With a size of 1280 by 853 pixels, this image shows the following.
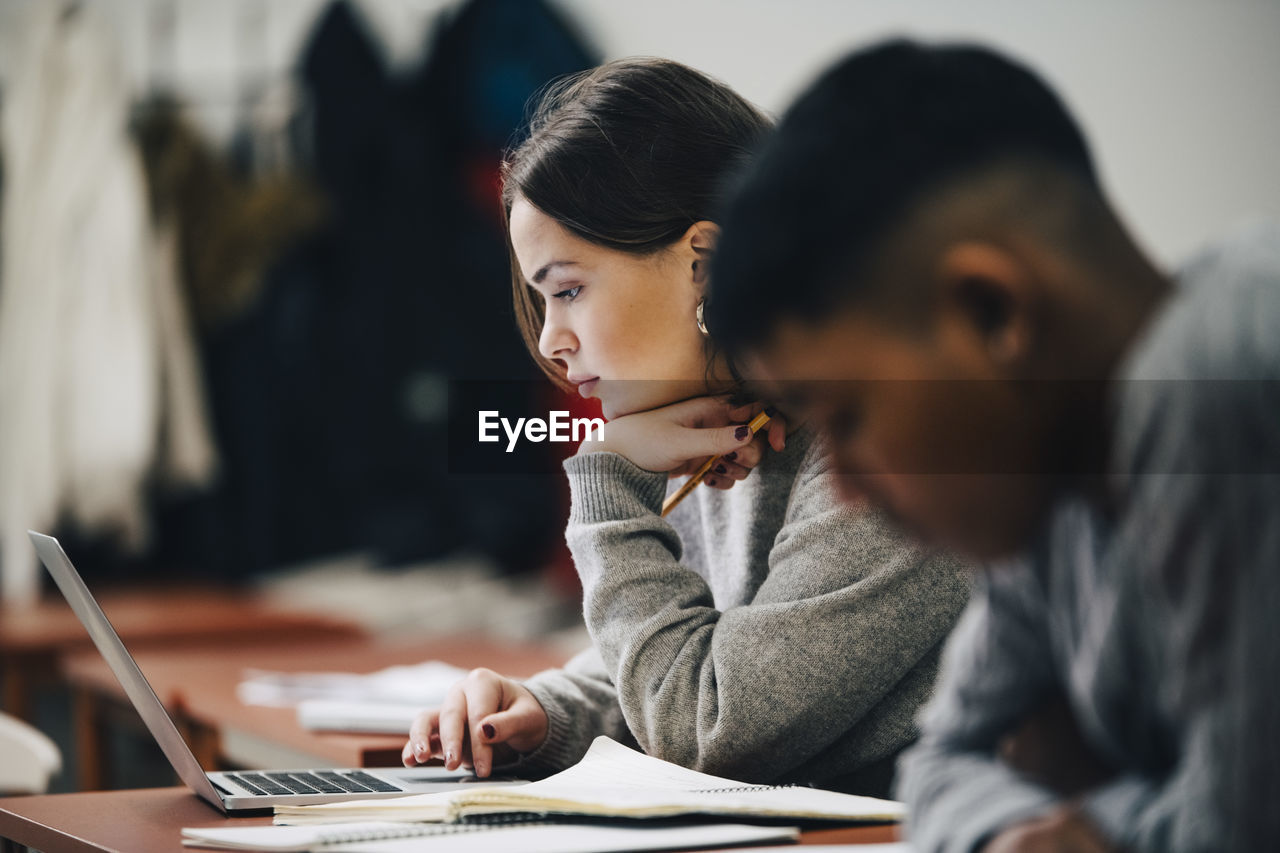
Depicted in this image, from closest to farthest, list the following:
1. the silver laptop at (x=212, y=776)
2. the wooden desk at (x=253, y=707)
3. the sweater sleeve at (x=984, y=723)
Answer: the sweater sleeve at (x=984, y=723), the silver laptop at (x=212, y=776), the wooden desk at (x=253, y=707)

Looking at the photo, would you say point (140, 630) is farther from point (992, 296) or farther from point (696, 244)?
point (992, 296)

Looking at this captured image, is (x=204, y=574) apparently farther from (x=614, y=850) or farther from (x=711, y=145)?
(x=614, y=850)

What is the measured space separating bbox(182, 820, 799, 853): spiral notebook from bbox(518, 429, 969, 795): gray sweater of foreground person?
0.53 feet

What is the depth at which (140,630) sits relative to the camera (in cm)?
258

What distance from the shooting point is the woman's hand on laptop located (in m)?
1.08

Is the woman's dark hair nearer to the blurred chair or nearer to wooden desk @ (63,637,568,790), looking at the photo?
wooden desk @ (63,637,568,790)

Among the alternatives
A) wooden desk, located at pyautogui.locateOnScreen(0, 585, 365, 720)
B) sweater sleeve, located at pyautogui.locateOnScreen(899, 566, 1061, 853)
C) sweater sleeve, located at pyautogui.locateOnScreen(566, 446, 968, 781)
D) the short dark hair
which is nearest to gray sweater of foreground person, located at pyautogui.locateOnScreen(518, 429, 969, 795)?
sweater sleeve, located at pyautogui.locateOnScreen(566, 446, 968, 781)

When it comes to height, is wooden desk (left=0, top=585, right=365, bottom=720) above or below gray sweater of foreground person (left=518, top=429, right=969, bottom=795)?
above

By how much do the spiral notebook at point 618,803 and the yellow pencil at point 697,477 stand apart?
0.26m

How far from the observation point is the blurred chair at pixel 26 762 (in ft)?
4.93

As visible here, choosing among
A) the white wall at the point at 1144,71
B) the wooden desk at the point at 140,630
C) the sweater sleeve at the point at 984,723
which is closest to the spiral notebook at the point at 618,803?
the sweater sleeve at the point at 984,723

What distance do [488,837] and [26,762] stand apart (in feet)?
3.00

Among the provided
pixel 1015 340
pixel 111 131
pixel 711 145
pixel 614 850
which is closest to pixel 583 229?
pixel 711 145

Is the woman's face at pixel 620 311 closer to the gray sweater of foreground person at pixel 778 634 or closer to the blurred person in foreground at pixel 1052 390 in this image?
the gray sweater of foreground person at pixel 778 634
